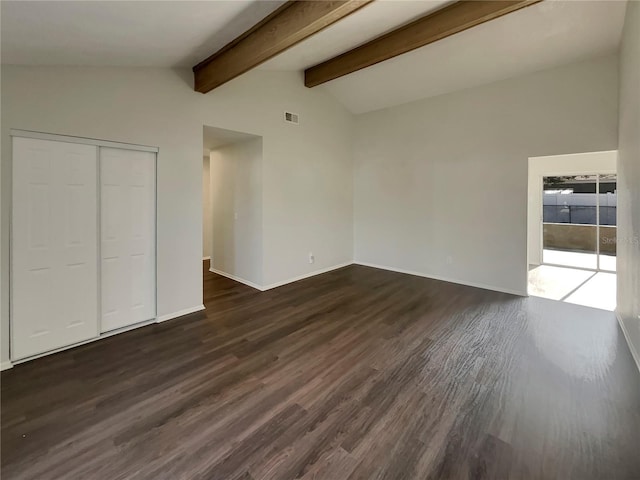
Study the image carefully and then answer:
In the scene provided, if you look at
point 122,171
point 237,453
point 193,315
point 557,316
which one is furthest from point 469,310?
point 122,171

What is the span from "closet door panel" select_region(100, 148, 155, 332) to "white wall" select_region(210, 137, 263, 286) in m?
1.64

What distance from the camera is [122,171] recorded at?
10.2 feet

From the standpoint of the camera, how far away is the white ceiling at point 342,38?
1.95m

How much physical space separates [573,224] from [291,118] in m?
7.15

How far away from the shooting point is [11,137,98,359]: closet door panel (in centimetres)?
251

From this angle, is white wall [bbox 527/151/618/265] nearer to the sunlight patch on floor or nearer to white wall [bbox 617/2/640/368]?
the sunlight patch on floor

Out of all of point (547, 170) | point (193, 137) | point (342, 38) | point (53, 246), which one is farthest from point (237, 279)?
point (547, 170)

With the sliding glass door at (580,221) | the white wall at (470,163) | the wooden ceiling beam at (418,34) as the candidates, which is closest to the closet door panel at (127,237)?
the wooden ceiling beam at (418,34)

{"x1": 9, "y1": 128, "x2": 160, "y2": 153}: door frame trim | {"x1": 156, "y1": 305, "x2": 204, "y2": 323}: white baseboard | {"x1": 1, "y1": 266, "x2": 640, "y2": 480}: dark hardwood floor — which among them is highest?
{"x1": 9, "y1": 128, "x2": 160, "y2": 153}: door frame trim

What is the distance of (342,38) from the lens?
3.85 metres

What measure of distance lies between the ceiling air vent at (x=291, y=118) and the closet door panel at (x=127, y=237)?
2.32m

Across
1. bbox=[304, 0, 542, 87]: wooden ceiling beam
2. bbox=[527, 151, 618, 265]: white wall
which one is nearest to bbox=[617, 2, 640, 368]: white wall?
bbox=[304, 0, 542, 87]: wooden ceiling beam

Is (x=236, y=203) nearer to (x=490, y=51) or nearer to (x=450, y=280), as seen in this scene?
(x=450, y=280)

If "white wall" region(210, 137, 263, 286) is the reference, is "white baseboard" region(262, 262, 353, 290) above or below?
below
